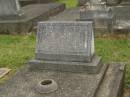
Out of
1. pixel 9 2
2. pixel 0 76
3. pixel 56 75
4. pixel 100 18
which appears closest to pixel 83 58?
pixel 56 75

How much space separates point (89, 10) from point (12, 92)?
15.2 ft

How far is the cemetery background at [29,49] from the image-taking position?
22.7 feet

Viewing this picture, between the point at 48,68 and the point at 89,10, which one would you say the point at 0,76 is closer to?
the point at 48,68

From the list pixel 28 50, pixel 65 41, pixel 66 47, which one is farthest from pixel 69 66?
pixel 28 50

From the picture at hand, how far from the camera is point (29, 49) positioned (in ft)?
26.0

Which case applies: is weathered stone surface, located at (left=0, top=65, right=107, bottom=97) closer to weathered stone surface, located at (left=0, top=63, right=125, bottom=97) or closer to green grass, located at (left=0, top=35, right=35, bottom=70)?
weathered stone surface, located at (left=0, top=63, right=125, bottom=97)

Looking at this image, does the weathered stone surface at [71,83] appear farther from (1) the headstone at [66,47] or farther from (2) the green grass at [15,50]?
(2) the green grass at [15,50]

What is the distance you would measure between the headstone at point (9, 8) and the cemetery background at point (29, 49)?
1.06m

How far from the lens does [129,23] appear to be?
8.59 m

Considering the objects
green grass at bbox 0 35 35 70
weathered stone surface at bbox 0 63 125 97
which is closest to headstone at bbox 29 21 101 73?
weathered stone surface at bbox 0 63 125 97

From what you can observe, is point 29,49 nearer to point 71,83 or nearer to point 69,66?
point 69,66

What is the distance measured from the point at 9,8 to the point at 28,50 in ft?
8.02

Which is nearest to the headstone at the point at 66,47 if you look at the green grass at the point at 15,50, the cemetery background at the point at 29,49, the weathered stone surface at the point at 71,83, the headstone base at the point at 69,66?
the headstone base at the point at 69,66

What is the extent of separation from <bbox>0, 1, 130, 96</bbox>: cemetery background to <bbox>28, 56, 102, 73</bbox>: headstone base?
1156mm
